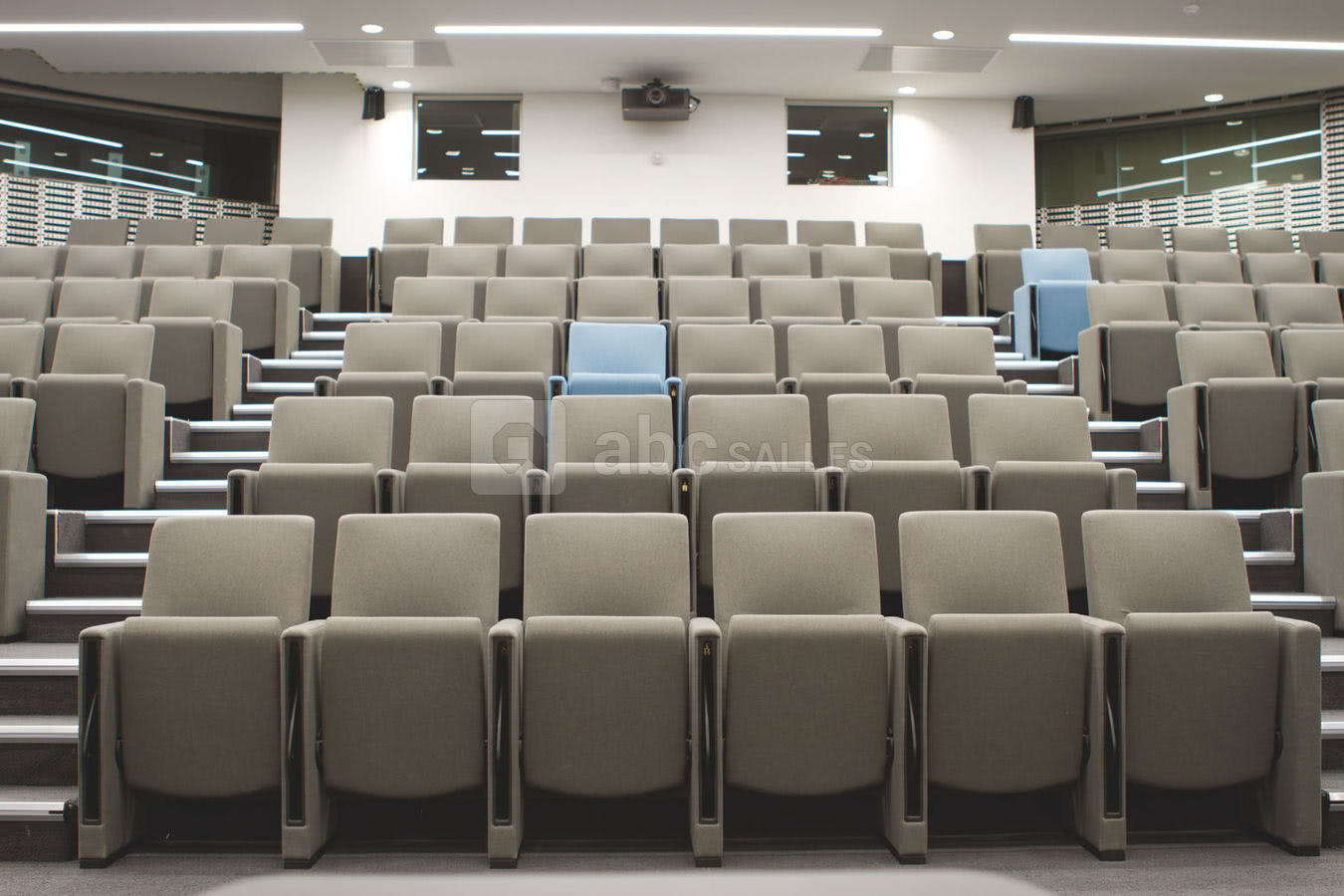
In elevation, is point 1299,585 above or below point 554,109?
below

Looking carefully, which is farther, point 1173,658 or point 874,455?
point 874,455

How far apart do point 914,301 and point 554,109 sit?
8.87 ft

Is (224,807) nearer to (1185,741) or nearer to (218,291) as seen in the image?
(1185,741)

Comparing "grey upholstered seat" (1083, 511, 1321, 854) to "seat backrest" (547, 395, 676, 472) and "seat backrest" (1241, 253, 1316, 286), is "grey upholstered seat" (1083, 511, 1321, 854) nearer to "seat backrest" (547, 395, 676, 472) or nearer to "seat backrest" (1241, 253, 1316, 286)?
"seat backrest" (547, 395, 676, 472)

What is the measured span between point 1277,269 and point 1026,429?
235 centimetres

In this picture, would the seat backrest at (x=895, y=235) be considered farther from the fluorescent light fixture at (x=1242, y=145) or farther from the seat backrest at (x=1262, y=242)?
the fluorescent light fixture at (x=1242, y=145)

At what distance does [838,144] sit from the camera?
17.5 ft

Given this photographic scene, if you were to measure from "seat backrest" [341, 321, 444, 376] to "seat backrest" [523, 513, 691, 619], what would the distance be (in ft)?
3.97

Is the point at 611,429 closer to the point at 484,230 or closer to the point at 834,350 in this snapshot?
the point at 834,350

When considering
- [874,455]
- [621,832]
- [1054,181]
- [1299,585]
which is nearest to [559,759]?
[621,832]

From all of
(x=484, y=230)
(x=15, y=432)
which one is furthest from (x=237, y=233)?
(x=15, y=432)

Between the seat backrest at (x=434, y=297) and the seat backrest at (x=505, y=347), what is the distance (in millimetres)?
521

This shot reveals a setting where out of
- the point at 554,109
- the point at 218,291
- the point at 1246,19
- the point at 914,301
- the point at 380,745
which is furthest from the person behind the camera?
the point at 554,109

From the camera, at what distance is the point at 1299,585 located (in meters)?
2.01
